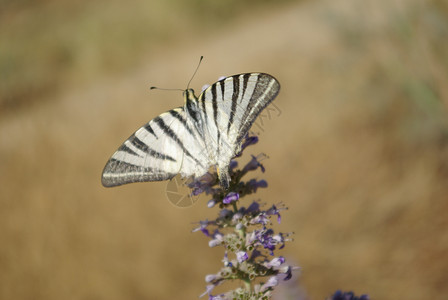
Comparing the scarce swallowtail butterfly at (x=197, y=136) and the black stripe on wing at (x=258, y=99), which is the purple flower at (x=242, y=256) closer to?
the scarce swallowtail butterfly at (x=197, y=136)

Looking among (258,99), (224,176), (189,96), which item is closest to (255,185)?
(224,176)

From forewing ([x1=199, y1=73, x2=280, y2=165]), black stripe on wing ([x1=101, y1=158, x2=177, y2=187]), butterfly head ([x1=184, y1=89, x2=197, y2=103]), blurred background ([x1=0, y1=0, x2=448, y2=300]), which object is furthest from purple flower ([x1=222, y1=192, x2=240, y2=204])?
blurred background ([x1=0, y1=0, x2=448, y2=300])

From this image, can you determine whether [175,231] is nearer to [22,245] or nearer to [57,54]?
[22,245]

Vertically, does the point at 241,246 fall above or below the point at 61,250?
below

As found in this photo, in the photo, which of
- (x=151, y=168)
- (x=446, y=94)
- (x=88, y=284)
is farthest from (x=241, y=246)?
(x=88, y=284)

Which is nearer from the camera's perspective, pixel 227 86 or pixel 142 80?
pixel 227 86
